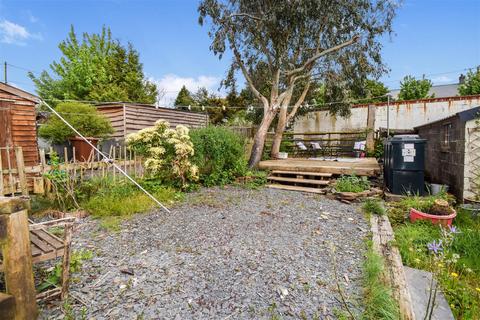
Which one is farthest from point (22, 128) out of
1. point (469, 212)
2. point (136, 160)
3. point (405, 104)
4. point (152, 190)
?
point (405, 104)

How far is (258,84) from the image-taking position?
34.0 feet

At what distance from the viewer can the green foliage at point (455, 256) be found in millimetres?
2252

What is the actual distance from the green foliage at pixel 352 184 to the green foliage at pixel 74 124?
827cm

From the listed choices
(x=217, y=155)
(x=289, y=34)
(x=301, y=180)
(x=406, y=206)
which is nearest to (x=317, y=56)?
(x=289, y=34)

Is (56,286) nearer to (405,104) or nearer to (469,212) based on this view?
(469,212)

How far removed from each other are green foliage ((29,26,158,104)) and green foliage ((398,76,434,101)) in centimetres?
1882

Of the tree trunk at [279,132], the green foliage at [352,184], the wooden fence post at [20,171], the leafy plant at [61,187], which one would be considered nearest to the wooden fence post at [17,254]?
the wooden fence post at [20,171]

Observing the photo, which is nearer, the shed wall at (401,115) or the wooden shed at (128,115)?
the wooden shed at (128,115)

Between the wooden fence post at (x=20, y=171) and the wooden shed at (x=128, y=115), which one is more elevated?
the wooden shed at (x=128, y=115)

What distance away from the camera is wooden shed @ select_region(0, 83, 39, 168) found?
22.2 ft

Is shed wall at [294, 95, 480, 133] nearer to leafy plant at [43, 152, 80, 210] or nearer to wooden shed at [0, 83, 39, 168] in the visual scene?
wooden shed at [0, 83, 39, 168]

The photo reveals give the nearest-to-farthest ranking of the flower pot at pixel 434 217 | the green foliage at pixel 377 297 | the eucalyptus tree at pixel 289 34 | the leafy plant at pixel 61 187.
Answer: the green foliage at pixel 377 297 → the flower pot at pixel 434 217 → the leafy plant at pixel 61 187 → the eucalyptus tree at pixel 289 34

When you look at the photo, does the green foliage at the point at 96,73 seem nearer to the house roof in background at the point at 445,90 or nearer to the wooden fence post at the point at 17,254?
the wooden fence post at the point at 17,254

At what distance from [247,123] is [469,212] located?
12.3 metres
